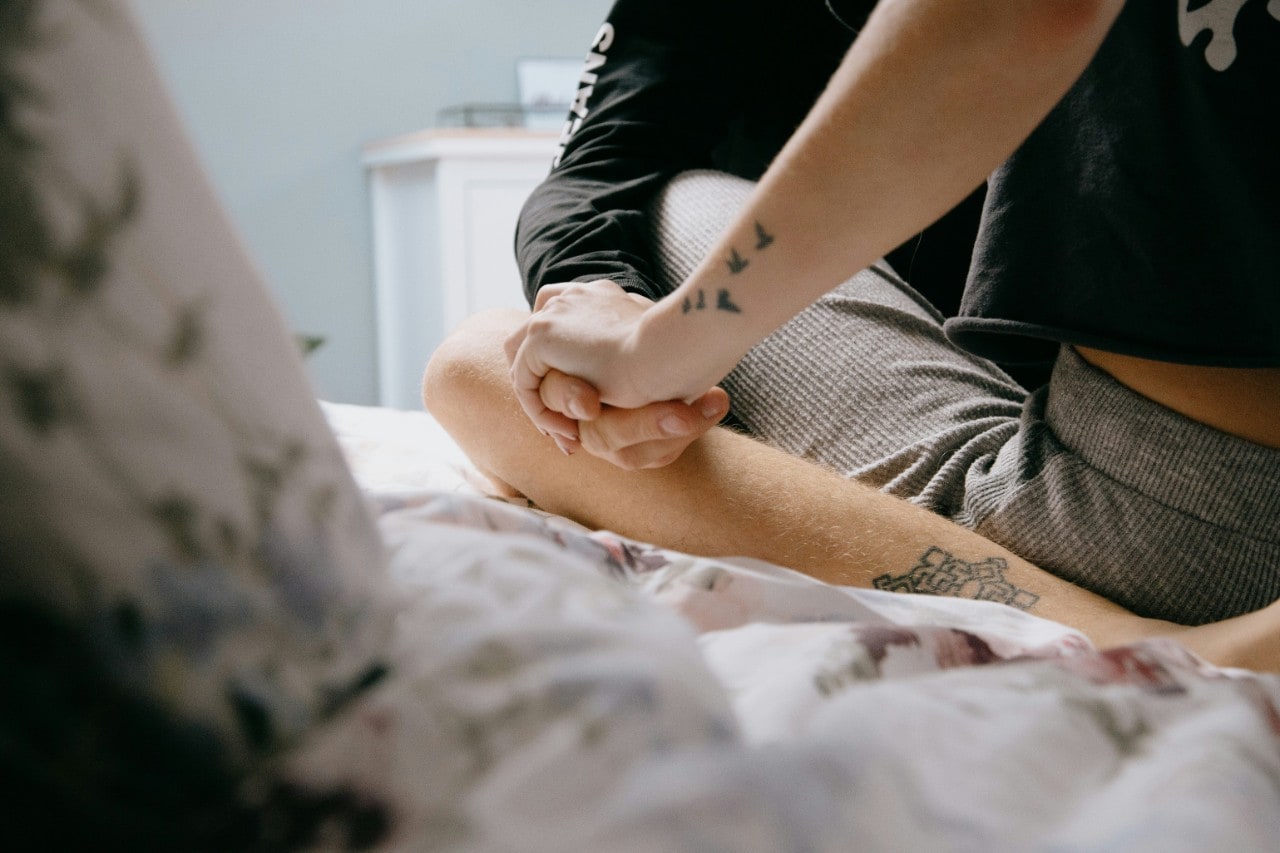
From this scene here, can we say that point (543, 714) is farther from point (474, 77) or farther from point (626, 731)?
point (474, 77)

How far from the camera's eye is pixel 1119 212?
53 centimetres

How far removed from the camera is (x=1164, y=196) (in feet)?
1.68

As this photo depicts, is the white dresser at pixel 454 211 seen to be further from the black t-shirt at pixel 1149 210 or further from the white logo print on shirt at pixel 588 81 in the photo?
the black t-shirt at pixel 1149 210

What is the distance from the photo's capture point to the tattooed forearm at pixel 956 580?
56cm

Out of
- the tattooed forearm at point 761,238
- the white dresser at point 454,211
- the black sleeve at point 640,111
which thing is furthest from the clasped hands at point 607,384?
the white dresser at point 454,211

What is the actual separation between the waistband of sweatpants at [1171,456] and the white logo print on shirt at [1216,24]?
7.3 inches

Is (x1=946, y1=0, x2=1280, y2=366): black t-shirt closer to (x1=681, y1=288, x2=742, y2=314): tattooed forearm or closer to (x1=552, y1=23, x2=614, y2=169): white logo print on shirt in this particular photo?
(x1=681, y1=288, x2=742, y2=314): tattooed forearm

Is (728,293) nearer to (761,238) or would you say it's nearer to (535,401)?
(761,238)

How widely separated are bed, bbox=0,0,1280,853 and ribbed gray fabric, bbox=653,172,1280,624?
0.32 meters


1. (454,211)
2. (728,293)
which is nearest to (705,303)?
(728,293)

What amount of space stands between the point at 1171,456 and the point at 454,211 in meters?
1.47

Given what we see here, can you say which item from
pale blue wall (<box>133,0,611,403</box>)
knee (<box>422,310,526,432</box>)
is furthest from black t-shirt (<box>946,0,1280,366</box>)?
Answer: pale blue wall (<box>133,0,611,403</box>)

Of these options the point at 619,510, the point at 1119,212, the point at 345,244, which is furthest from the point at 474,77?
the point at 1119,212

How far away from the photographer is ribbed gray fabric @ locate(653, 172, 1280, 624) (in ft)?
1.73
